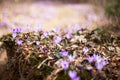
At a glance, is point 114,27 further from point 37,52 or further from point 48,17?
point 48,17

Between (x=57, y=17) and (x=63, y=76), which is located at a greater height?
(x=63, y=76)

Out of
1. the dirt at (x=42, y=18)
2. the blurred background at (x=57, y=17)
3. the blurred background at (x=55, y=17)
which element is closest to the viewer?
the blurred background at (x=57, y=17)

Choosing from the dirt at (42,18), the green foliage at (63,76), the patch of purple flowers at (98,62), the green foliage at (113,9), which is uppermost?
the green foliage at (113,9)

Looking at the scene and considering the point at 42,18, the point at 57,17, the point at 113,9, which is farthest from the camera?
the point at 57,17

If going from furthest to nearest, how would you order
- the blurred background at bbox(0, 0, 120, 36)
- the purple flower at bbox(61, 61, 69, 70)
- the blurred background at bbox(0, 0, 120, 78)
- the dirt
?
the dirt, the blurred background at bbox(0, 0, 120, 36), the blurred background at bbox(0, 0, 120, 78), the purple flower at bbox(61, 61, 69, 70)

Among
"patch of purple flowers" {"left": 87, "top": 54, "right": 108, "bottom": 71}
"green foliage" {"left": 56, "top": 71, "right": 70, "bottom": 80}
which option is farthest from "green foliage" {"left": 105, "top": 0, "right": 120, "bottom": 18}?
"green foliage" {"left": 56, "top": 71, "right": 70, "bottom": 80}

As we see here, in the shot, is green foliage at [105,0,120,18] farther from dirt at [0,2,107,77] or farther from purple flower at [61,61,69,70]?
purple flower at [61,61,69,70]

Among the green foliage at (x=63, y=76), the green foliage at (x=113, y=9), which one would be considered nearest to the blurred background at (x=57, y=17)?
the green foliage at (x=113, y=9)

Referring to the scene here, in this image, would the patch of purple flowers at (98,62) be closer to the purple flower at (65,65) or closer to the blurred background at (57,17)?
the purple flower at (65,65)

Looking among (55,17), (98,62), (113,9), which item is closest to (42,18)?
(55,17)

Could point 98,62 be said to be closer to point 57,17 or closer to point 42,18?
point 42,18

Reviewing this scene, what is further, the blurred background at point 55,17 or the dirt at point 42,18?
the dirt at point 42,18

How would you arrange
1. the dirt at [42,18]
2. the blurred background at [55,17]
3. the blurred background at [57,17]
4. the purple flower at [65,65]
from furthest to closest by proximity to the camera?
the dirt at [42,18]
the blurred background at [55,17]
the blurred background at [57,17]
the purple flower at [65,65]
